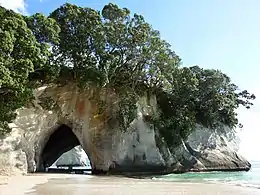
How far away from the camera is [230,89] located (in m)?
42.0

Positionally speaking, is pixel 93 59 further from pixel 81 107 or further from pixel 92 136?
pixel 92 136

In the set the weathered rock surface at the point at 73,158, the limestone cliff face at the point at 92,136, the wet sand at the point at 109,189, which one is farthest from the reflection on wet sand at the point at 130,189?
the weathered rock surface at the point at 73,158

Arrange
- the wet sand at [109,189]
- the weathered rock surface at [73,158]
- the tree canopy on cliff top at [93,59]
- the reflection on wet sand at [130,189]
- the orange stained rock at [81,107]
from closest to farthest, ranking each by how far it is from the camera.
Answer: the wet sand at [109,189]
the reflection on wet sand at [130,189]
the tree canopy on cliff top at [93,59]
the orange stained rock at [81,107]
the weathered rock surface at [73,158]

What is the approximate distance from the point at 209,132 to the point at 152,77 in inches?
564

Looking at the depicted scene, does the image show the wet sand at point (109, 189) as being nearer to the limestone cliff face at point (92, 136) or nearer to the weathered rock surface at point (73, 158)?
the limestone cliff face at point (92, 136)

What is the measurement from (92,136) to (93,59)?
7.42 metres

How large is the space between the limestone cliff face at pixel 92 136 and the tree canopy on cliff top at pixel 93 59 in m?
1.52

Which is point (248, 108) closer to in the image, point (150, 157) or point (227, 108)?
point (227, 108)


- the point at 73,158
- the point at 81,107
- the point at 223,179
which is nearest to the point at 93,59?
the point at 81,107

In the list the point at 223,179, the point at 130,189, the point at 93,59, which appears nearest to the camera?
the point at 130,189

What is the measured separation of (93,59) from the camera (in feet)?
88.3

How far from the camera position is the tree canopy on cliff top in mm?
19234

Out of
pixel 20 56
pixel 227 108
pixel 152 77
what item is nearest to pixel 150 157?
pixel 152 77

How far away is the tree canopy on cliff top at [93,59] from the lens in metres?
19.2
